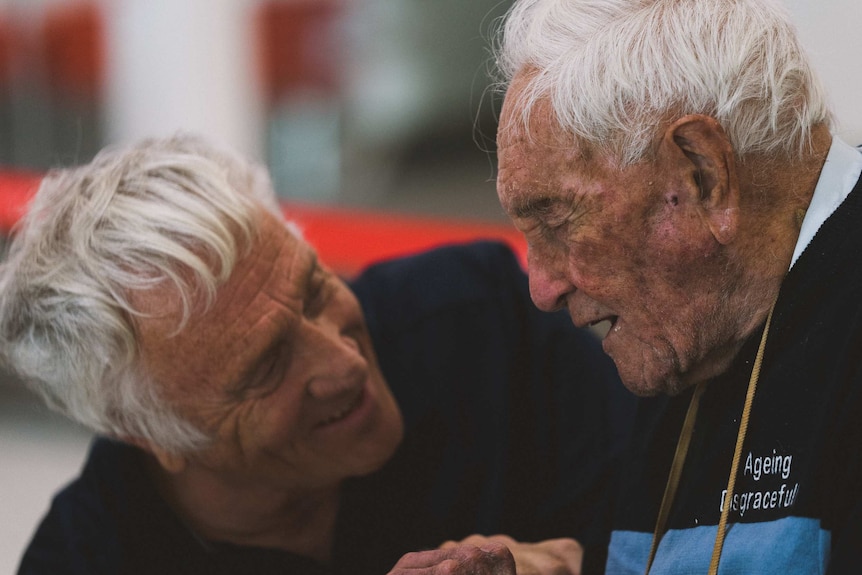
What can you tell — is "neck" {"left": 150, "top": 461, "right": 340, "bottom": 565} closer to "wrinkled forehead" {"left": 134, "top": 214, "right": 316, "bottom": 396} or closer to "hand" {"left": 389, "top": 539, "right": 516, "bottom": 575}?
"wrinkled forehead" {"left": 134, "top": 214, "right": 316, "bottom": 396}

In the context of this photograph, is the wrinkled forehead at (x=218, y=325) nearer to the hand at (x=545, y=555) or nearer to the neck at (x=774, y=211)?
the hand at (x=545, y=555)

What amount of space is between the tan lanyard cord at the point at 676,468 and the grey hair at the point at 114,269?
0.83m

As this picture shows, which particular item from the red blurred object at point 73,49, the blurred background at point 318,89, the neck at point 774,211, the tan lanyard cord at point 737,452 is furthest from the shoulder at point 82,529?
the red blurred object at point 73,49

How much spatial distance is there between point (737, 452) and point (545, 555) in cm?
54

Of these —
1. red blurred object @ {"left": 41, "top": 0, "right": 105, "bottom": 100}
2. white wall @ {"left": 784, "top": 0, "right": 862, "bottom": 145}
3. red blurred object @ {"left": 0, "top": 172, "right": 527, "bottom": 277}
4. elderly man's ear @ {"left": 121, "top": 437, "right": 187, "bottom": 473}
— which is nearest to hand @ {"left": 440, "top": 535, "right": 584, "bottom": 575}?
elderly man's ear @ {"left": 121, "top": 437, "right": 187, "bottom": 473}

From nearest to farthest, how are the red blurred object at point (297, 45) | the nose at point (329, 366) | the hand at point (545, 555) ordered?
1. the hand at point (545, 555)
2. the nose at point (329, 366)
3. the red blurred object at point (297, 45)

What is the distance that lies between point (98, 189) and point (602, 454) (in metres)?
1.07

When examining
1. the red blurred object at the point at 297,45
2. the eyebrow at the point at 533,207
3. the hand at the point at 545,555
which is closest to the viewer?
the eyebrow at the point at 533,207

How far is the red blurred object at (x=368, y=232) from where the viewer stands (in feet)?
14.7

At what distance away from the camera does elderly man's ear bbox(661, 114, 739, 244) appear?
126 cm

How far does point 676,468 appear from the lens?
1.56 m

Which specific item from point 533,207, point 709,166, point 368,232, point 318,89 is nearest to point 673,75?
point 709,166

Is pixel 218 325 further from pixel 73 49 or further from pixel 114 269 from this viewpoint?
pixel 73 49

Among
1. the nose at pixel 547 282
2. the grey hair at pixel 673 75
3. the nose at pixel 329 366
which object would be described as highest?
the grey hair at pixel 673 75
